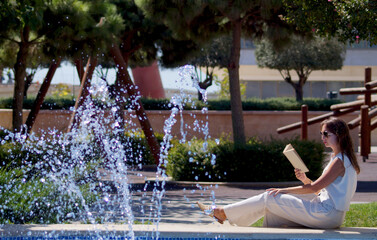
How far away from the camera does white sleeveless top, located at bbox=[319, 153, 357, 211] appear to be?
5.24m

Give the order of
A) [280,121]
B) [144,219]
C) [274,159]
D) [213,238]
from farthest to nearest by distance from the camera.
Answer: [280,121], [274,159], [144,219], [213,238]

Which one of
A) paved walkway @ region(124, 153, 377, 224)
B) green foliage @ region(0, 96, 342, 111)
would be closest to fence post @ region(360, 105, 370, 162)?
paved walkway @ region(124, 153, 377, 224)

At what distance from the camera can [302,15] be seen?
8.63 metres

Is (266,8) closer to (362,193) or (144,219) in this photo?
(362,193)

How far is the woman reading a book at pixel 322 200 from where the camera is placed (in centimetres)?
525

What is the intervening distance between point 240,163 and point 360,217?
509 cm

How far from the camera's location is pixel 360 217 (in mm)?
6863

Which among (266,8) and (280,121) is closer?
(266,8)

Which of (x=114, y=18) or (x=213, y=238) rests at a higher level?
(x=114, y=18)

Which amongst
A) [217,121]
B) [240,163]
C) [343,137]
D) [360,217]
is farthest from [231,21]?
[217,121]

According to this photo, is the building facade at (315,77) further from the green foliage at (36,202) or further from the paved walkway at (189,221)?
the green foliage at (36,202)

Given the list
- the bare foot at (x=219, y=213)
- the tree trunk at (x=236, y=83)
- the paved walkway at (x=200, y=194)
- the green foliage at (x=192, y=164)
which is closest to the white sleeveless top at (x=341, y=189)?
the bare foot at (x=219, y=213)

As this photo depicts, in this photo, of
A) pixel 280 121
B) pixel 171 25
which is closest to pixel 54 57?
pixel 171 25

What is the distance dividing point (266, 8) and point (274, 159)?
3072mm
